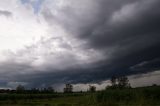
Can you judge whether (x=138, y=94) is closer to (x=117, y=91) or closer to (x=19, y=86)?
(x=117, y=91)

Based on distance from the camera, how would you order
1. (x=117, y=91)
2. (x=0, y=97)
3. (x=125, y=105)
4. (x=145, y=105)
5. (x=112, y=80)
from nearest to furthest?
(x=145, y=105) → (x=125, y=105) → (x=117, y=91) → (x=0, y=97) → (x=112, y=80)

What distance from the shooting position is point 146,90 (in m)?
48.1

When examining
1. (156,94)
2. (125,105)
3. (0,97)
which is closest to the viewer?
(125,105)

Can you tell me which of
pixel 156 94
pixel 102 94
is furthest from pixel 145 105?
pixel 102 94

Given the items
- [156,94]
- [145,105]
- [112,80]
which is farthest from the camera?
[112,80]

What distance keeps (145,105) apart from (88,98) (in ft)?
63.0

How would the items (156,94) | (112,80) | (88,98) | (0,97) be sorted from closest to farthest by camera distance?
1. (156,94)
2. (88,98)
3. (0,97)
4. (112,80)

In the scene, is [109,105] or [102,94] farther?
[102,94]

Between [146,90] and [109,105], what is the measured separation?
37.0 feet

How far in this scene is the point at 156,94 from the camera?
46656mm

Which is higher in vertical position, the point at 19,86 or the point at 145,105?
the point at 19,86

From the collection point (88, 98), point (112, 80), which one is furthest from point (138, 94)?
point (112, 80)

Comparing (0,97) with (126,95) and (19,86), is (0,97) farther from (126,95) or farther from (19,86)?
(19,86)

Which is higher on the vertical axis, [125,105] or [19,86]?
[19,86]
